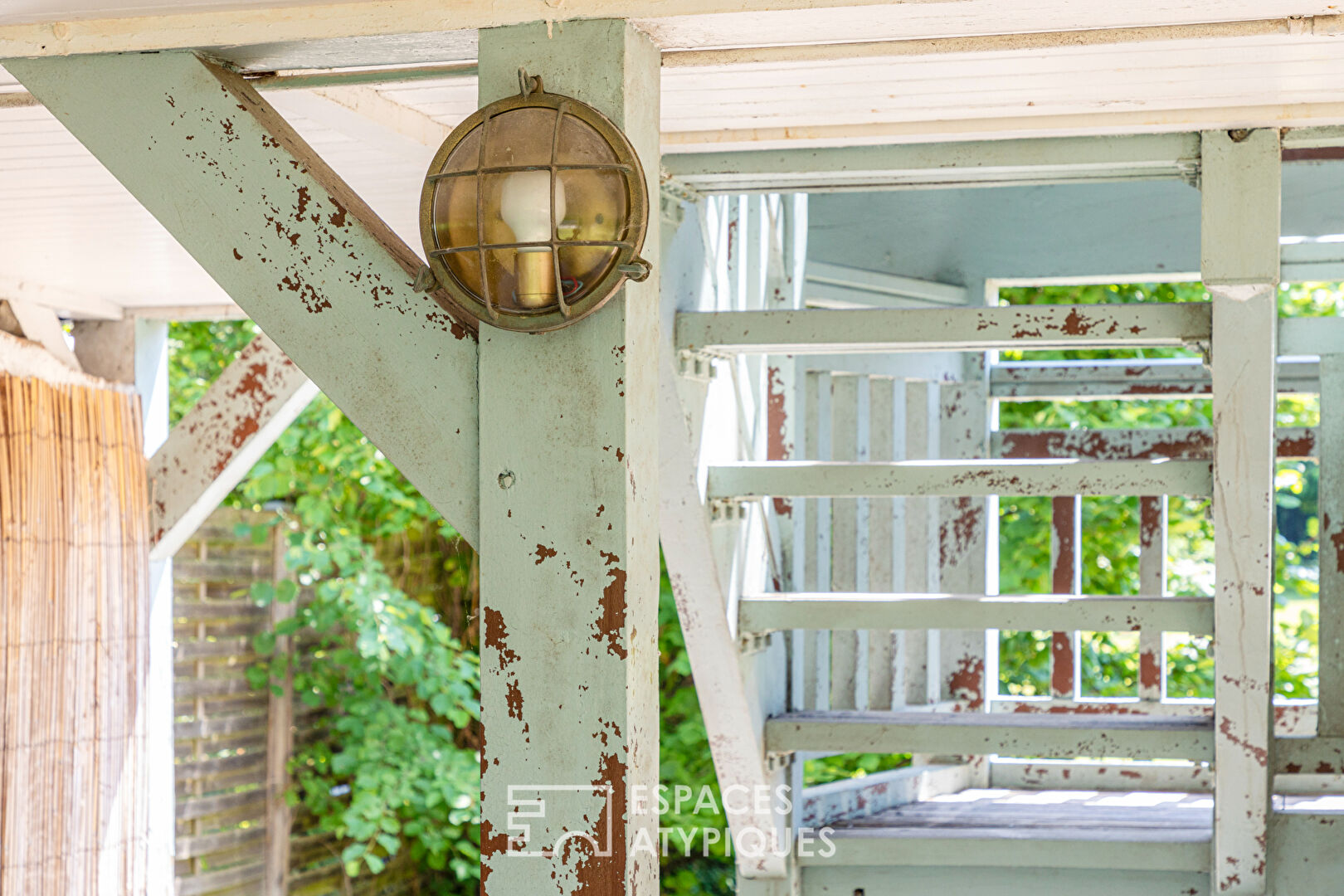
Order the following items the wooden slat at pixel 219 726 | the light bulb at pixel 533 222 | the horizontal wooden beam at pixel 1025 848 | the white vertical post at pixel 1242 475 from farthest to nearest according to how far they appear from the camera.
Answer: the wooden slat at pixel 219 726 < the horizontal wooden beam at pixel 1025 848 < the white vertical post at pixel 1242 475 < the light bulb at pixel 533 222

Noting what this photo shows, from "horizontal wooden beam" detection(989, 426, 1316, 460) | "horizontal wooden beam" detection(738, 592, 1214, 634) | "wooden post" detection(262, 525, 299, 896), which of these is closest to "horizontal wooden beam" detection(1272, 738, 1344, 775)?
"horizontal wooden beam" detection(738, 592, 1214, 634)

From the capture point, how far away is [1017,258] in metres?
4.46

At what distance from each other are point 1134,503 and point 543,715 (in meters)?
6.94

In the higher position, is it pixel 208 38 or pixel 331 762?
pixel 208 38

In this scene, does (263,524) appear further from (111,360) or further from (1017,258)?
(1017,258)

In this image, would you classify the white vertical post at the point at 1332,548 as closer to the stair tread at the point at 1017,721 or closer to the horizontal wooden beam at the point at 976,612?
the stair tread at the point at 1017,721

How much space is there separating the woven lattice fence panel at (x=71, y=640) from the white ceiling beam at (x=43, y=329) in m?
0.13

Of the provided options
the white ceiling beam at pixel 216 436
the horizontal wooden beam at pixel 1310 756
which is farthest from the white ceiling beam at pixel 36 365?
the horizontal wooden beam at pixel 1310 756

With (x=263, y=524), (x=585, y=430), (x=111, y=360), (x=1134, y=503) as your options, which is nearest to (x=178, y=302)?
(x=111, y=360)

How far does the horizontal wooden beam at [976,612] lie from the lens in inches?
115

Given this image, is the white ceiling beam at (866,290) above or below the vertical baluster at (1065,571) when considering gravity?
above

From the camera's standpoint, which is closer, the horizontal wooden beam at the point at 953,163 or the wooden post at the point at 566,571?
the wooden post at the point at 566,571

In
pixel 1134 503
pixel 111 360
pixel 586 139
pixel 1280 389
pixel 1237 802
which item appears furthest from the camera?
pixel 1134 503

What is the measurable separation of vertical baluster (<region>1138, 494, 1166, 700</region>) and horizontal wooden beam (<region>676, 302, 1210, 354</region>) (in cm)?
164
